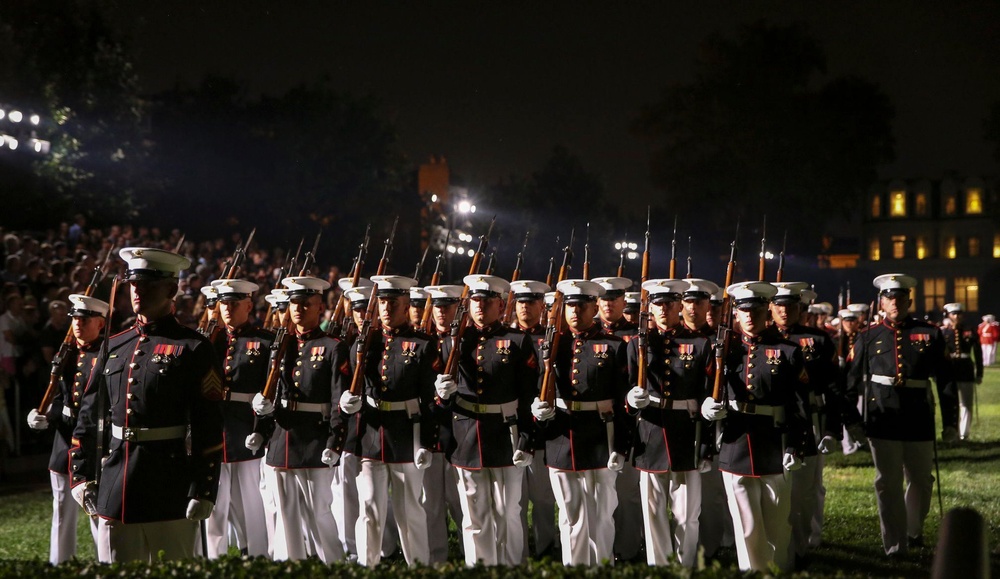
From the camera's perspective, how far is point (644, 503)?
335 inches

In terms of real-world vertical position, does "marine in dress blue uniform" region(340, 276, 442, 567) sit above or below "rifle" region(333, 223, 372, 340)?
below

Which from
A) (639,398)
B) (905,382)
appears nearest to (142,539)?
(639,398)

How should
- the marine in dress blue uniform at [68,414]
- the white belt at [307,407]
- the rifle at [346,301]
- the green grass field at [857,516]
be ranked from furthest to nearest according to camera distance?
the rifle at [346,301], the green grass field at [857,516], the white belt at [307,407], the marine in dress blue uniform at [68,414]

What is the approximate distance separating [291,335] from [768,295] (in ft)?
14.1

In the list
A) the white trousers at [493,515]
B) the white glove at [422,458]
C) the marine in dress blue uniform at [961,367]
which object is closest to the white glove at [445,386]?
the white glove at [422,458]

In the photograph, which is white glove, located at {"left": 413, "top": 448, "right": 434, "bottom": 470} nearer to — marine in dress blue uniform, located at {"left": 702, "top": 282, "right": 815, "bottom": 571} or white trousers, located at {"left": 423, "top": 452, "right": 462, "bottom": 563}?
white trousers, located at {"left": 423, "top": 452, "right": 462, "bottom": 563}

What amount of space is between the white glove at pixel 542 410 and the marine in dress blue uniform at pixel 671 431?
662 millimetres

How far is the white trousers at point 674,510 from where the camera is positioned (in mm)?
8375

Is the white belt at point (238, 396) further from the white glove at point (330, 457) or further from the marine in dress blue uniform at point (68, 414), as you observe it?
the marine in dress blue uniform at point (68, 414)

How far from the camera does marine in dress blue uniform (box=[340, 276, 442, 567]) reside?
8438 millimetres

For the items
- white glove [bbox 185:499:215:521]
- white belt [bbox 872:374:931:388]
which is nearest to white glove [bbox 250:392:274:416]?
white glove [bbox 185:499:215:521]

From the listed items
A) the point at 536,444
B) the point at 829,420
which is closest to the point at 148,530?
the point at 536,444

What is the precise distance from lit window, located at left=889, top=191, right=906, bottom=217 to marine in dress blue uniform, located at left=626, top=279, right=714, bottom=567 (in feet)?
237

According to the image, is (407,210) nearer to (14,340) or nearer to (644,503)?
(14,340)
